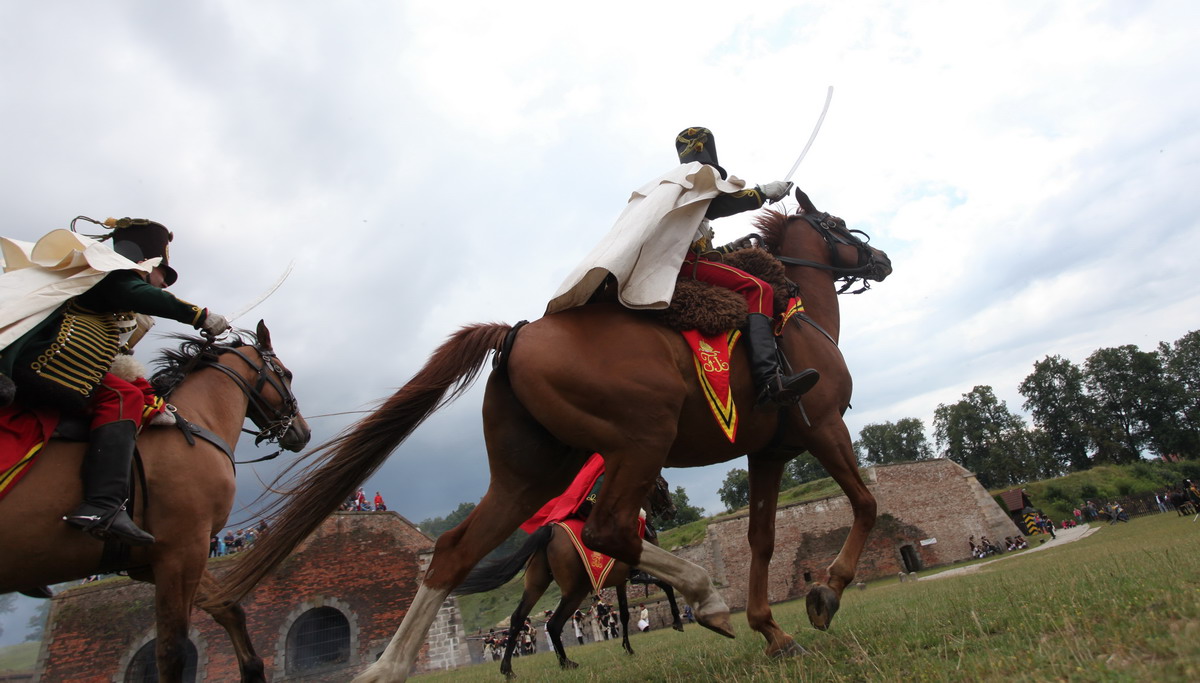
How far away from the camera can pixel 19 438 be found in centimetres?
311

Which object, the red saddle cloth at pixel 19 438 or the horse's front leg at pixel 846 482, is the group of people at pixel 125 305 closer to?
the red saddle cloth at pixel 19 438

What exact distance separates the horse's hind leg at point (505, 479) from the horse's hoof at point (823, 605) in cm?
162

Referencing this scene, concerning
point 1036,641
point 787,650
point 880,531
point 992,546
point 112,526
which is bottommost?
point 992,546

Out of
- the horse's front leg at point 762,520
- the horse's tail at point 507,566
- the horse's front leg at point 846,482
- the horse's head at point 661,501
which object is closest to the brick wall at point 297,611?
the horse's tail at point 507,566

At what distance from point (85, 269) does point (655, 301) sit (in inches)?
129

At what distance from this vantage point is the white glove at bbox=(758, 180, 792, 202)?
15.6ft

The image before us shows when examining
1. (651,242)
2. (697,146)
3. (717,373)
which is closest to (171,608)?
(717,373)

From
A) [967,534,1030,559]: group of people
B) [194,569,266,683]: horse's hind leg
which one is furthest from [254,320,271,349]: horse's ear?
[967,534,1030,559]: group of people

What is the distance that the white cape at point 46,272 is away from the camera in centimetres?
316

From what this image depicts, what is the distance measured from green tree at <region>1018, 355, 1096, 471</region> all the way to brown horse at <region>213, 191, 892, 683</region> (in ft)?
279

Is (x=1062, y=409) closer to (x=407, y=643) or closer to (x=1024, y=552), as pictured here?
(x=1024, y=552)

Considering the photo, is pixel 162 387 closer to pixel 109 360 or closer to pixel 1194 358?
pixel 109 360

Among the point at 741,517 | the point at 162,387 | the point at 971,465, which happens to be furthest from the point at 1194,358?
the point at 162,387

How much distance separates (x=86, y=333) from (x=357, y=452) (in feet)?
5.29
